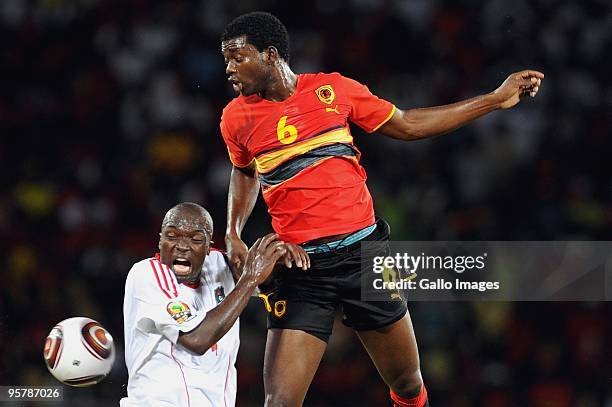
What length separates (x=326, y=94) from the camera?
4008 mm

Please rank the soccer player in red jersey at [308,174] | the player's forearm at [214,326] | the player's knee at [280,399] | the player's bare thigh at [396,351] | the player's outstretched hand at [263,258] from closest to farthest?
the player's forearm at [214,326] → the player's outstretched hand at [263,258] → the player's knee at [280,399] → the soccer player in red jersey at [308,174] → the player's bare thigh at [396,351]

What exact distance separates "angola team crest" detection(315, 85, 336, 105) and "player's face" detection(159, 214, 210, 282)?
0.78m

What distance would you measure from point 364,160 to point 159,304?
14.0ft

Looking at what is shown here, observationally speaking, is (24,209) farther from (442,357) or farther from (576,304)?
(576,304)

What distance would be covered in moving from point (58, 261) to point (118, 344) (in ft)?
3.10

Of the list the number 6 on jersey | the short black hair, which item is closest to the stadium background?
the number 6 on jersey

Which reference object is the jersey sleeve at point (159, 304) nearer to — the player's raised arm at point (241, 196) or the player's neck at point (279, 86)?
the player's raised arm at point (241, 196)

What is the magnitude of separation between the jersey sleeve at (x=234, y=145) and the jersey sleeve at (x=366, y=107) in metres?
0.52

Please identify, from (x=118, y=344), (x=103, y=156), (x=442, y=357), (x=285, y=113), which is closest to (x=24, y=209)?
(x=103, y=156)

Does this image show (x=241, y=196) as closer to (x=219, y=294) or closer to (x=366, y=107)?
(x=219, y=294)

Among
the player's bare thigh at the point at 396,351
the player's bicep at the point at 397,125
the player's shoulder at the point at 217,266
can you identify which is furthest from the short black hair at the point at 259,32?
the player's bare thigh at the point at 396,351

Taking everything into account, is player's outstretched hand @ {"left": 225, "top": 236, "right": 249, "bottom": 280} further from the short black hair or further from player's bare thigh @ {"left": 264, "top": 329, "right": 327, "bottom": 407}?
the short black hair

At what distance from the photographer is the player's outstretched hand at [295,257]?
12.5ft

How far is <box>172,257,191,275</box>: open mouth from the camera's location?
12.1 ft
